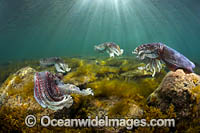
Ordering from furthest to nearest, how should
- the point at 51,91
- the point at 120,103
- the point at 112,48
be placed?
the point at 112,48 < the point at 120,103 < the point at 51,91

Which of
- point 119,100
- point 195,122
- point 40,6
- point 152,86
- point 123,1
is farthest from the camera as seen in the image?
point 123,1

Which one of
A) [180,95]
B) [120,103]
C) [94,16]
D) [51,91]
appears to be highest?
[94,16]

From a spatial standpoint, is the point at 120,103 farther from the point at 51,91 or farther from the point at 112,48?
the point at 112,48

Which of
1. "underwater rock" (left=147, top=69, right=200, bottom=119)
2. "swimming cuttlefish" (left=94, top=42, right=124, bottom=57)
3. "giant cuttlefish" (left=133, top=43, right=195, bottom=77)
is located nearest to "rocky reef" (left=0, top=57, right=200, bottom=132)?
"underwater rock" (left=147, top=69, right=200, bottom=119)

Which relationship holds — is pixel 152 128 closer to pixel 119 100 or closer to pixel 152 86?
pixel 119 100

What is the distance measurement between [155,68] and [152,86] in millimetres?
1310

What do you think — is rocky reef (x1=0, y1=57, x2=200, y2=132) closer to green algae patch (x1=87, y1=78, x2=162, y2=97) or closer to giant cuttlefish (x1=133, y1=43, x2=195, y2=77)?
green algae patch (x1=87, y1=78, x2=162, y2=97)

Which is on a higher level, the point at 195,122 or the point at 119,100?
the point at 119,100

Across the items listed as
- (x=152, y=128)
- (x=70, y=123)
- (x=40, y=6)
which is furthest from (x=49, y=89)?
(x=40, y=6)

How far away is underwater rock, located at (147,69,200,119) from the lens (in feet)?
8.34

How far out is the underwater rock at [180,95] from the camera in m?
2.54

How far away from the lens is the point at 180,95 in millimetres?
2645

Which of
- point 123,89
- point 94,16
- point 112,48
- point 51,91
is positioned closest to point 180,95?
point 123,89

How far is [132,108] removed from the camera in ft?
10.4
